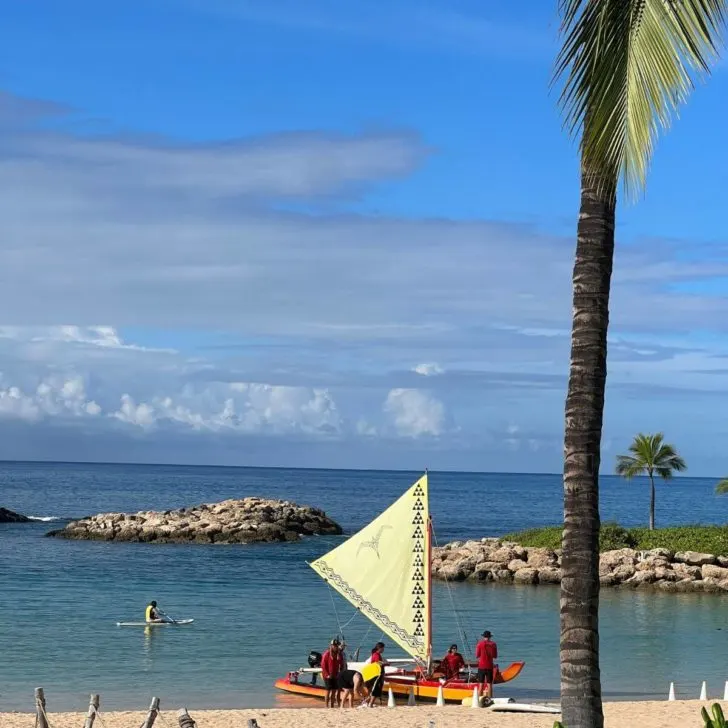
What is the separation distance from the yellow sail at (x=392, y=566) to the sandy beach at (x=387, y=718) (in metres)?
4.13

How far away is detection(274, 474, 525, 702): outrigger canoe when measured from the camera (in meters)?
28.4

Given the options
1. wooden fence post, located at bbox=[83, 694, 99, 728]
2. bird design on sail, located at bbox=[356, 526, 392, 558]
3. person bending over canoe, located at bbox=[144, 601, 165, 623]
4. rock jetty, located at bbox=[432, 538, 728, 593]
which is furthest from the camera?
rock jetty, located at bbox=[432, 538, 728, 593]

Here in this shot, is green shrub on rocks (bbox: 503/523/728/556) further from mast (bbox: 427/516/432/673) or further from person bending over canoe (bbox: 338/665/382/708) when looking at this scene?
person bending over canoe (bbox: 338/665/382/708)

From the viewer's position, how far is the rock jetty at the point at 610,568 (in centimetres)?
5116

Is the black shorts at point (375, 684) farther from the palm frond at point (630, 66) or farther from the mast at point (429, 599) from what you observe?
the palm frond at point (630, 66)

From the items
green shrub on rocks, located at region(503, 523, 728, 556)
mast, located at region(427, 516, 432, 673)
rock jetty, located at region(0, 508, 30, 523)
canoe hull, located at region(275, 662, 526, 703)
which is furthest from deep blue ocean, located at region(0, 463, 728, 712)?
rock jetty, located at region(0, 508, 30, 523)

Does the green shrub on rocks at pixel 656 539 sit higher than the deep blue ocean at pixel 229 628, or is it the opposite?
the green shrub on rocks at pixel 656 539

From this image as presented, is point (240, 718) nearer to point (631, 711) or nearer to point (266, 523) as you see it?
point (631, 711)

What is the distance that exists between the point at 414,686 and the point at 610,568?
2750 cm

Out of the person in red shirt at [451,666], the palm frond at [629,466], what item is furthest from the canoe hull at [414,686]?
the palm frond at [629,466]

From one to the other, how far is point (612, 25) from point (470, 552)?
49.9 m

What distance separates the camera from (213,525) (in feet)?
258

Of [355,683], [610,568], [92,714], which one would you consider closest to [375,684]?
[355,683]

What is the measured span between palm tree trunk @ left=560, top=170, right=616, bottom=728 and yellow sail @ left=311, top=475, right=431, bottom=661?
17793 millimetres
